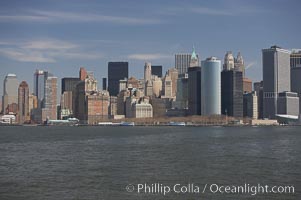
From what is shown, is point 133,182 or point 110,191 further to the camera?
point 133,182

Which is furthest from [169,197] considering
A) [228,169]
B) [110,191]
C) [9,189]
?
[228,169]

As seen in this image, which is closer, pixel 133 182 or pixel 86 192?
pixel 86 192

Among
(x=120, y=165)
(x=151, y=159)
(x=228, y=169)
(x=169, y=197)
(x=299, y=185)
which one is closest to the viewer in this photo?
(x=169, y=197)

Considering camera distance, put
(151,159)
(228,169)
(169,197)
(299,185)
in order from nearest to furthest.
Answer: (169,197), (299,185), (228,169), (151,159)

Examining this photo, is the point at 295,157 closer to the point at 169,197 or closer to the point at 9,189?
the point at 169,197

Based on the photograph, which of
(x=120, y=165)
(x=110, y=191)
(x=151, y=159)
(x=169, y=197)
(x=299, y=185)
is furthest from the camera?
(x=151, y=159)

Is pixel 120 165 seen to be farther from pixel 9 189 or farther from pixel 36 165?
pixel 9 189

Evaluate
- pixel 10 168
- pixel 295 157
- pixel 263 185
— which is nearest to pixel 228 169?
pixel 263 185

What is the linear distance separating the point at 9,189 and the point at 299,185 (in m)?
19.0

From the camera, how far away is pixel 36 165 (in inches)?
1799

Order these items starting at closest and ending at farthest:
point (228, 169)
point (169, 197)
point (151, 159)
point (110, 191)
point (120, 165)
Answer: point (169, 197) < point (110, 191) < point (228, 169) < point (120, 165) < point (151, 159)

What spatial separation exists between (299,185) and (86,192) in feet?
46.2

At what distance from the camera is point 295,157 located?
54062mm

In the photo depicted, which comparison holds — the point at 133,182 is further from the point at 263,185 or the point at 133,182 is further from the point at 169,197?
the point at 263,185
